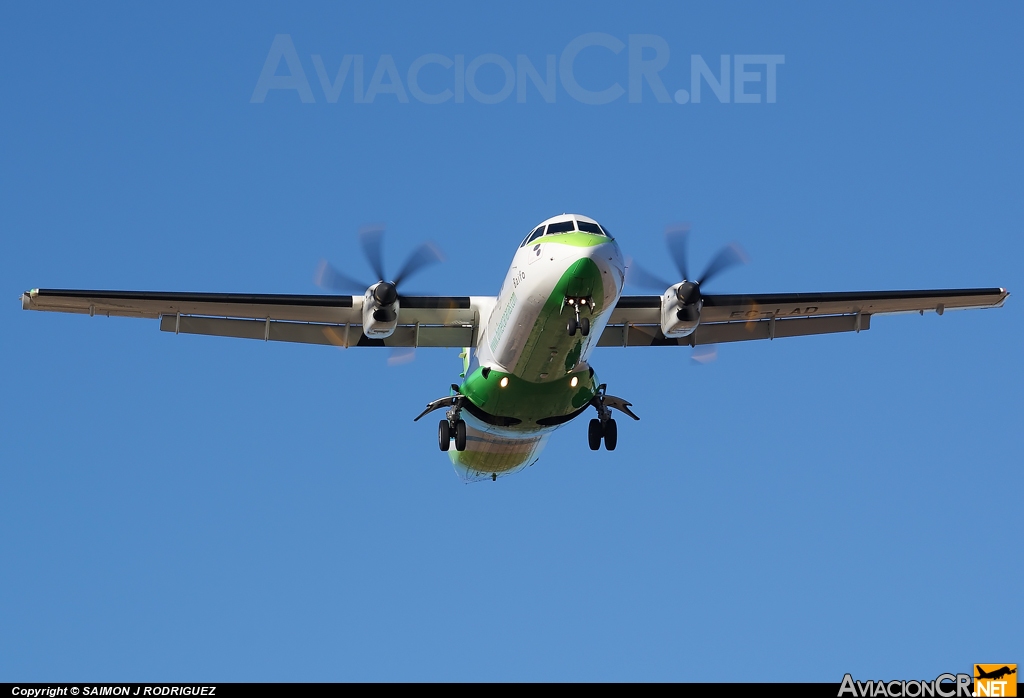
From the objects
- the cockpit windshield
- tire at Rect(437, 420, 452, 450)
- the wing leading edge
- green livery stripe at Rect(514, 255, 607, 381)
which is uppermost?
the wing leading edge

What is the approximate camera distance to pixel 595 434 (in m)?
23.2

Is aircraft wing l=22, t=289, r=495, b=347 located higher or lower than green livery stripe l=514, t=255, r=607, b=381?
higher

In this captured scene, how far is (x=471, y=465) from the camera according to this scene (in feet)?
80.4

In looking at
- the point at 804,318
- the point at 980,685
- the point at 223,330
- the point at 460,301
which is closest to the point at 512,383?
the point at 460,301

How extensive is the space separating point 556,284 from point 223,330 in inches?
303

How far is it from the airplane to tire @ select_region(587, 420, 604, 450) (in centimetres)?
3

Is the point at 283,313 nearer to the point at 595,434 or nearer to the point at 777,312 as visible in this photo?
the point at 595,434

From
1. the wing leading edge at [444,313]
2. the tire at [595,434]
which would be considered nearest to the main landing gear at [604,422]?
the tire at [595,434]

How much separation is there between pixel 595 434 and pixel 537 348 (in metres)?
3.45

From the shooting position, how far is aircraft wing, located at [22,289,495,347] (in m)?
22.0

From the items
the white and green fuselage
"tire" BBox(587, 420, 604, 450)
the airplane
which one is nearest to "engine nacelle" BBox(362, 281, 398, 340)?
the airplane

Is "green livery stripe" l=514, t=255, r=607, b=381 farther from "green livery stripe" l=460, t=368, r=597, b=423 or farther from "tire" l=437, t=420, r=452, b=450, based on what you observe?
"tire" l=437, t=420, r=452, b=450

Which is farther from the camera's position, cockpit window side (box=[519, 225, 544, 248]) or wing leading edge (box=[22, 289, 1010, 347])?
wing leading edge (box=[22, 289, 1010, 347])

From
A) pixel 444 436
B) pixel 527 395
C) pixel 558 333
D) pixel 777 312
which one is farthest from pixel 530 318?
pixel 777 312
